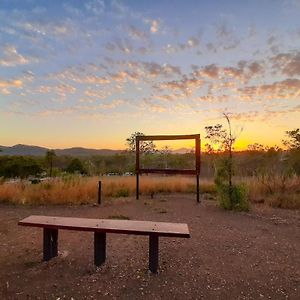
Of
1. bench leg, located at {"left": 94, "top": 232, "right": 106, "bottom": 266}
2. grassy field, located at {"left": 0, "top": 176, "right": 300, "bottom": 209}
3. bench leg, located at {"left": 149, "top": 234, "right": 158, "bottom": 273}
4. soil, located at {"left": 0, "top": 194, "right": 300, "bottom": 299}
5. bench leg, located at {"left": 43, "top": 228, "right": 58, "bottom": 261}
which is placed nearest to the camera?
soil, located at {"left": 0, "top": 194, "right": 300, "bottom": 299}

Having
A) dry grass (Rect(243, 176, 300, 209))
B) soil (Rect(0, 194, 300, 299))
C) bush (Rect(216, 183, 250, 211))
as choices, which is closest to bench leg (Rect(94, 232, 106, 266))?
soil (Rect(0, 194, 300, 299))

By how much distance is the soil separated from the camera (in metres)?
3.71

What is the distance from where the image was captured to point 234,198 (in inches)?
341

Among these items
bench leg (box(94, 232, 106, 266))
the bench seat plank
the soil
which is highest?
the bench seat plank

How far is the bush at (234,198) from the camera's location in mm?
8516

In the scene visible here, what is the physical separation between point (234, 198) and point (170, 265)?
15.1ft

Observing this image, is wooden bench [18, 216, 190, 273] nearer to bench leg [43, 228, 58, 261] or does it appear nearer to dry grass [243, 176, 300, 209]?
bench leg [43, 228, 58, 261]

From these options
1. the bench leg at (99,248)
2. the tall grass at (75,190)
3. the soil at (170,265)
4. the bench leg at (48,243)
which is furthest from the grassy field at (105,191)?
the bench leg at (99,248)

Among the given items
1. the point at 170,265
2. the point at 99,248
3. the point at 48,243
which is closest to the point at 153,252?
the point at 170,265

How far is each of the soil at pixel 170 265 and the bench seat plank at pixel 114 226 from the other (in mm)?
518

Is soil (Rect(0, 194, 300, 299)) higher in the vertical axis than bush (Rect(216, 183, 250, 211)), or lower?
lower

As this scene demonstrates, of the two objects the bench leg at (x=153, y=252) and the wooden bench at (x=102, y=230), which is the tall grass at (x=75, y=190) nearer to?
the wooden bench at (x=102, y=230)

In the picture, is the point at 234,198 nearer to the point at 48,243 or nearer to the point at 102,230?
the point at 102,230

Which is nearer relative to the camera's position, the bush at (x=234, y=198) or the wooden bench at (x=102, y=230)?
the wooden bench at (x=102, y=230)
